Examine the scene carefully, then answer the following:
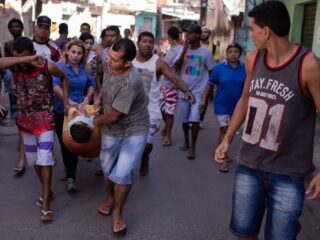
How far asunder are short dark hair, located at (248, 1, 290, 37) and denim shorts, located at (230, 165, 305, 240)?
80cm

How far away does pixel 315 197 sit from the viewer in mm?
2400

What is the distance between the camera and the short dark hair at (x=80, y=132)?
12.9 feet

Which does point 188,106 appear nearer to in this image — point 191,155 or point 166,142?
point 191,155

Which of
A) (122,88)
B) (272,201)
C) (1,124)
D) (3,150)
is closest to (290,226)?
(272,201)

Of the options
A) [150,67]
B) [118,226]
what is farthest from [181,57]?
[118,226]

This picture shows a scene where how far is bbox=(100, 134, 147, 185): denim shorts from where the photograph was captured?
386 cm

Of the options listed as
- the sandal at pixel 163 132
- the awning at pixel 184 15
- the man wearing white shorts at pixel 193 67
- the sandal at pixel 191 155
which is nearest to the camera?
the sandal at pixel 191 155

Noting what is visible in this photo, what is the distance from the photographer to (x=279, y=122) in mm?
2555

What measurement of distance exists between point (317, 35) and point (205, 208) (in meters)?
6.29

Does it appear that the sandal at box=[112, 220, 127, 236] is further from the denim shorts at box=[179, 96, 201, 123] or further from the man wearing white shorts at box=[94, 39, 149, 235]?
the denim shorts at box=[179, 96, 201, 123]

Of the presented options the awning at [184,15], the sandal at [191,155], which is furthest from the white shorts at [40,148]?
the awning at [184,15]

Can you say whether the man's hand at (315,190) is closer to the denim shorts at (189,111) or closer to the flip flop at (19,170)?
the flip flop at (19,170)

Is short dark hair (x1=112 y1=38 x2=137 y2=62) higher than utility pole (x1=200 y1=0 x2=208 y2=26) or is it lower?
lower

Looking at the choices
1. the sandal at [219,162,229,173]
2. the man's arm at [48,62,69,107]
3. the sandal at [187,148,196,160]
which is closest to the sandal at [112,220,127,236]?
the man's arm at [48,62,69,107]
